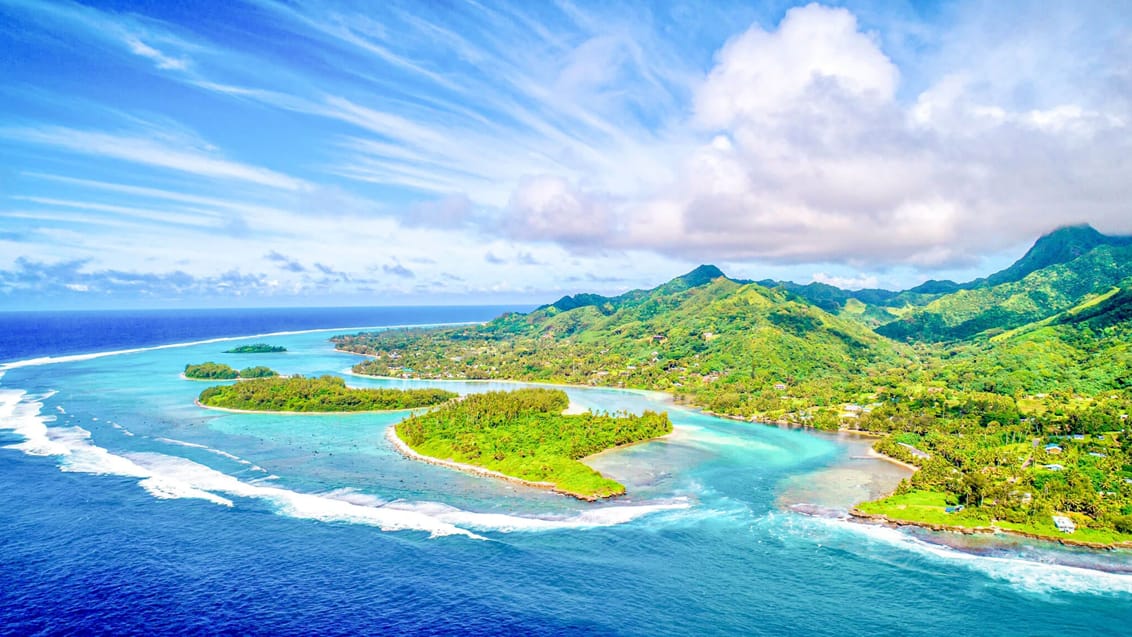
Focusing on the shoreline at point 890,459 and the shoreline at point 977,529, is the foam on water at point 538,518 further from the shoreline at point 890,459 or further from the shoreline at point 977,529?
the shoreline at point 890,459

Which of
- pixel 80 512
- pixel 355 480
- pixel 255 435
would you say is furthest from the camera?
pixel 255 435

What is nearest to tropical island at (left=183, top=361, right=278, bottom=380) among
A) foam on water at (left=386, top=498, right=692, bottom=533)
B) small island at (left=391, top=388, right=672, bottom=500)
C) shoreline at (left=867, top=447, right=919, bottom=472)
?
small island at (left=391, top=388, right=672, bottom=500)

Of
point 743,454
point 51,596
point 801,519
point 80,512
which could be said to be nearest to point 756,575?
point 801,519

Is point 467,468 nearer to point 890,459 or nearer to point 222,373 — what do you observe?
point 890,459

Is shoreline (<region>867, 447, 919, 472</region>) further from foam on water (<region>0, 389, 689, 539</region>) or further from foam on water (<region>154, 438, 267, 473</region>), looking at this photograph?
foam on water (<region>154, 438, 267, 473</region>)

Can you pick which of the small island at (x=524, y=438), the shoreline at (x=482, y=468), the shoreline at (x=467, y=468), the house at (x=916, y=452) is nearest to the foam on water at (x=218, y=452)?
the shoreline at (x=467, y=468)

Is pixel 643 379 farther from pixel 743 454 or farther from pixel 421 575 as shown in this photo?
pixel 421 575

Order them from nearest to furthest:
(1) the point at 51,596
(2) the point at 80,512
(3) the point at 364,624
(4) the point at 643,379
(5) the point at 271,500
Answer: (3) the point at 364,624, (1) the point at 51,596, (2) the point at 80,512, (5) the point at 271,500, (4) the point at 643,379
